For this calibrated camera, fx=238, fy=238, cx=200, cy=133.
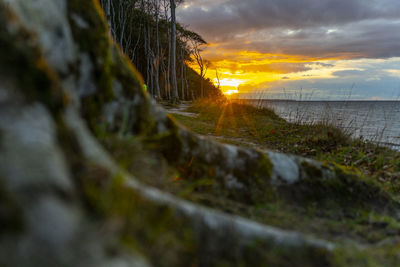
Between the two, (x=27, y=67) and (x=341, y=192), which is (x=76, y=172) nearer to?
(x=27, y=67)

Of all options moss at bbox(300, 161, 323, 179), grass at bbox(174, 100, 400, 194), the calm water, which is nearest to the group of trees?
the calm water

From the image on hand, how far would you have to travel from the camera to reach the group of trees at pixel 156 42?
18797mm

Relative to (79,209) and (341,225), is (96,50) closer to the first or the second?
(79,209)

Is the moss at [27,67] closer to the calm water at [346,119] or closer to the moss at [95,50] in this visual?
the moss at [95,50]

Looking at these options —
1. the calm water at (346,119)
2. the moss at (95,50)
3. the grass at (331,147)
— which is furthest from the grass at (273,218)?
the calm water at (346,119)

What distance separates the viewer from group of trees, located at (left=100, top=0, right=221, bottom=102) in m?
18.8

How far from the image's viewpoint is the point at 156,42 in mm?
23656

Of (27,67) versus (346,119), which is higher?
(27,67)

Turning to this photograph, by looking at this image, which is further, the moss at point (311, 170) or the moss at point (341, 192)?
the moss at point (311, 170)

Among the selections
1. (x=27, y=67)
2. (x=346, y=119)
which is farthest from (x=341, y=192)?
(x=346, y=119)

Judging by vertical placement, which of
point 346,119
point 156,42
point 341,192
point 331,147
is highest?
point 156,42

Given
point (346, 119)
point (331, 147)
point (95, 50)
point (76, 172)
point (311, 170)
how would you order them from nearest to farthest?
point (76, 172) → point (95, 50) → point (311, 170) → point (331, 147) → point (346, 119)

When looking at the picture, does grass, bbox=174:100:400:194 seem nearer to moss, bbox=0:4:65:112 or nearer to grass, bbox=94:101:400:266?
grass, bbox=94:101:400:266

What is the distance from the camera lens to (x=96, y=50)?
1874 millimetres
